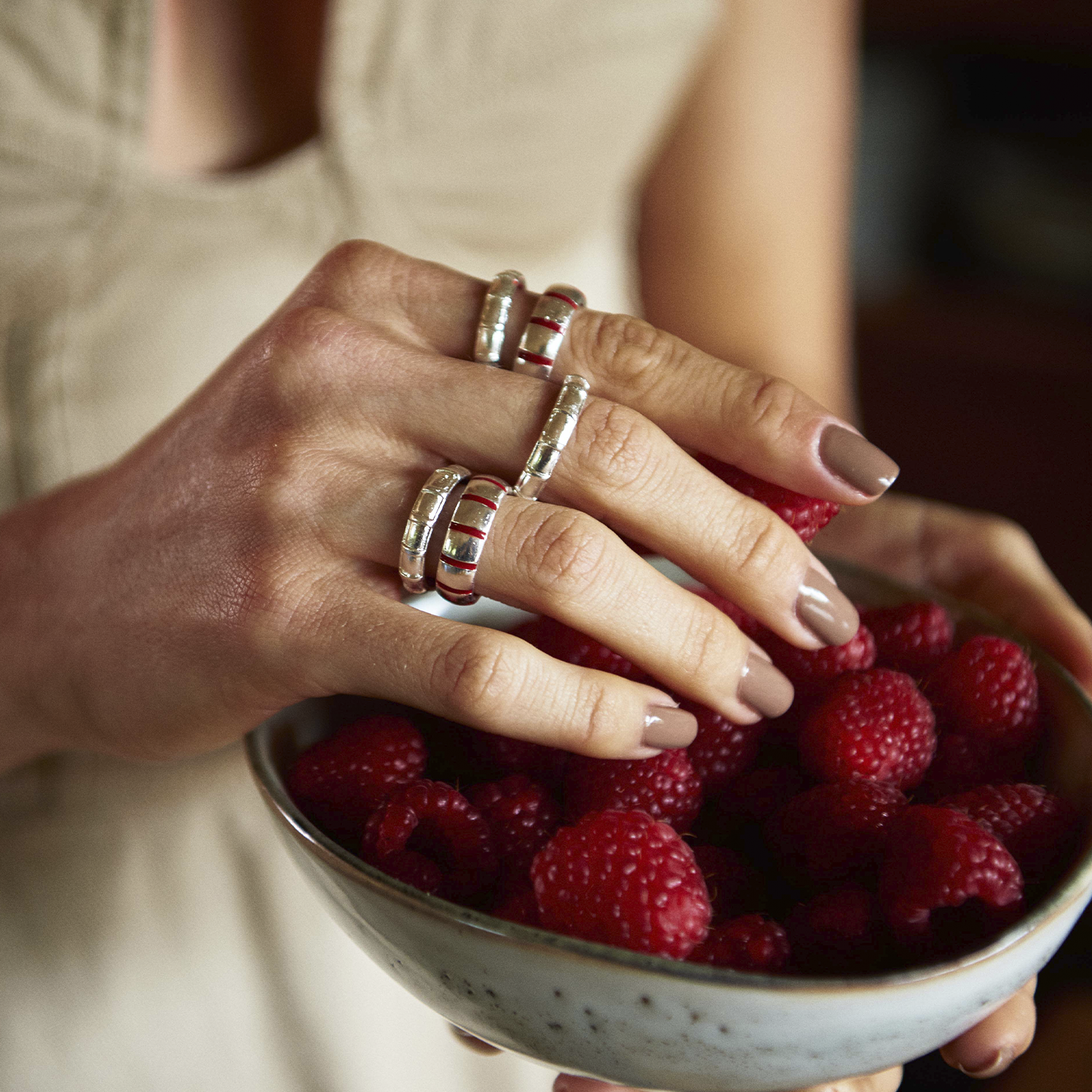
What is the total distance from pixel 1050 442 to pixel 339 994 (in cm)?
190

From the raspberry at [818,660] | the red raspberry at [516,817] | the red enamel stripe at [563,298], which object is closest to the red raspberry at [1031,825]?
the raspberry at [818,660]

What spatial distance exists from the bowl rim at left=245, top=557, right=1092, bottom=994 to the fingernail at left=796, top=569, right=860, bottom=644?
14 cm

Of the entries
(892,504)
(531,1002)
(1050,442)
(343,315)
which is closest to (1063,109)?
(1050,442)

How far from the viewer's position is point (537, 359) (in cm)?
50

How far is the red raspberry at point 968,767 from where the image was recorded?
21.5 inches

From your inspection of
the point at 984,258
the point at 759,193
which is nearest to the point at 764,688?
the point at 759,193

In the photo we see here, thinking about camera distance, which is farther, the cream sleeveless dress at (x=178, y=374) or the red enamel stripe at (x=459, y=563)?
the cream sleeveless dress at (x=178, y=374)

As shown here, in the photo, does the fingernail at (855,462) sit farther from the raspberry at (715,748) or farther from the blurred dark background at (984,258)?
the blurred dark background at (984,258)

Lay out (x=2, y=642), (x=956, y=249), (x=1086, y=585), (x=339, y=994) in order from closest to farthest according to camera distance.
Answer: (x=2, y=642) → (x=339, y=994) → (x=1086, y=585) → (x=956, y=249)

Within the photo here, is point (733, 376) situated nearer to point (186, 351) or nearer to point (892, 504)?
point (892, 504)

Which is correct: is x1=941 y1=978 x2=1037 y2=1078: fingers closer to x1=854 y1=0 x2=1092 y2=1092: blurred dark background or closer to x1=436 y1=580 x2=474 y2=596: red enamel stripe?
x1=436 y1=580 x2=474 y2=596: red enamel stripe

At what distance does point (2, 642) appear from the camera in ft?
2.08

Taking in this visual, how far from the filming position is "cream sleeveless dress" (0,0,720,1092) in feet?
2.73

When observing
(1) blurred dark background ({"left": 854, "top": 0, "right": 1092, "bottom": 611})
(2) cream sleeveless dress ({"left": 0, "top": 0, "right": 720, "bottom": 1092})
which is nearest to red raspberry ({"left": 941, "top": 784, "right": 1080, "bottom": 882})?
(2) cream sleeveless dress ({"left": 0, "top": 0, "right": 720, "bottom": 1092})
